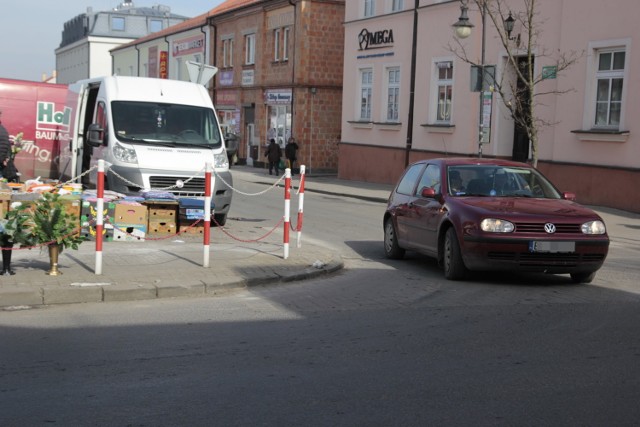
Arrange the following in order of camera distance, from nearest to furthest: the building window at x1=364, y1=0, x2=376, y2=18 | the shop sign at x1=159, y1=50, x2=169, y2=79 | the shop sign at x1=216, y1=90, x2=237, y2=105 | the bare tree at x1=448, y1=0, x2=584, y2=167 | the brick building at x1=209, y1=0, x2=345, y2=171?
1. the bare tree at x1=448, y1=0, x2=584, y2=167
2. the building window at x1=364, y1=0, x2=376, y2=18
3. the brick building at x1=209, y1=0, x2=345, y2=171
4. the shop sign at x1=216, y1=90, x2=237, y2=105
5. the shop sign at x1=159, y1=50, x2=169, y2=79

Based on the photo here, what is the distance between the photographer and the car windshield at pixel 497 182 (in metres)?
11.0

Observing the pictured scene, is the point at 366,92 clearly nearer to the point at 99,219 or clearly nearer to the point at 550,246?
the point at 550,246

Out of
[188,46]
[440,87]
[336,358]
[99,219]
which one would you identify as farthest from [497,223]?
[188,46]

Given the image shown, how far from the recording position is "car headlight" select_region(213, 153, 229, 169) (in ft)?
50.2

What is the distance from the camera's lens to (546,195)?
436 inches

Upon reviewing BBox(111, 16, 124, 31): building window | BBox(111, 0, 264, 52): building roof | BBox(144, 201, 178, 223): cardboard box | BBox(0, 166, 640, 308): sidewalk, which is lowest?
BBox(0, 166, 640, 308): sidewalk

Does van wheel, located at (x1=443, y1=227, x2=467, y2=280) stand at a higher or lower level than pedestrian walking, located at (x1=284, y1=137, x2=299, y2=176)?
lower

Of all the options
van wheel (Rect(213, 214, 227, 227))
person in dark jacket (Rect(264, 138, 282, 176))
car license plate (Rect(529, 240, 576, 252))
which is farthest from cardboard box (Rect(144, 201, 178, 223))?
person in dark jacket (Rect(264, 138, 282, 176))

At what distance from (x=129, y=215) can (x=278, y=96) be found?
93.1 ft

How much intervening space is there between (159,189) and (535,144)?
9.91 meters

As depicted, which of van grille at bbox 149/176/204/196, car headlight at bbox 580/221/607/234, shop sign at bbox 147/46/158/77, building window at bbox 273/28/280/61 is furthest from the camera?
shop sign at bbox 147/46/158/77

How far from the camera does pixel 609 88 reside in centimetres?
2208

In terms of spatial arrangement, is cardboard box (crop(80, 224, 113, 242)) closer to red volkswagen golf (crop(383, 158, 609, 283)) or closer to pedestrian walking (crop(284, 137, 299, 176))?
red volkswagen golf (crop(383, 158, 609, 283))

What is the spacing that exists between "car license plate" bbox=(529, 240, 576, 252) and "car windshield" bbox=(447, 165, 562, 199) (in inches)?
52.3
